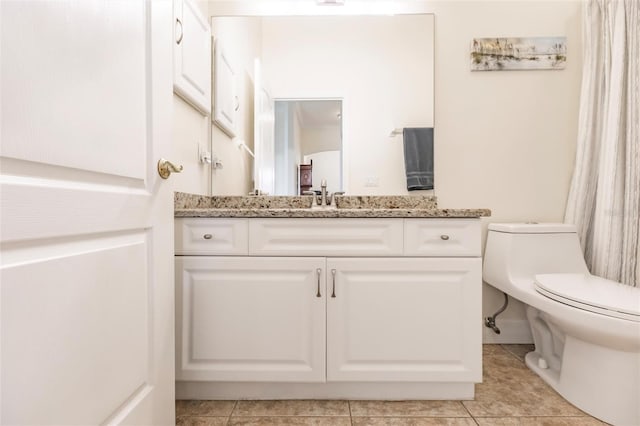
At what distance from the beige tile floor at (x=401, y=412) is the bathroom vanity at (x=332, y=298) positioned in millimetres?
118

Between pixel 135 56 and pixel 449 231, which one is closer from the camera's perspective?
pixel 135 56

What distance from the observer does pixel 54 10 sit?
1.98 feet

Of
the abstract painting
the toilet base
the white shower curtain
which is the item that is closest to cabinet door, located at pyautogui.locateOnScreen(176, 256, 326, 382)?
the toilet base

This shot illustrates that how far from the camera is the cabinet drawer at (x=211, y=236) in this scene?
1341 mm

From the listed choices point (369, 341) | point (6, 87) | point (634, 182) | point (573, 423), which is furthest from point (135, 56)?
point (634, 182)

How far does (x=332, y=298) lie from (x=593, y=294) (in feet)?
3.25

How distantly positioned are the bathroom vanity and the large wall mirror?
0.57m

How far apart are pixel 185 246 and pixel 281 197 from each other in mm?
640

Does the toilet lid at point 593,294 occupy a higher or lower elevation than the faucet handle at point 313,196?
lower

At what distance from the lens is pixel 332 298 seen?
1328mm

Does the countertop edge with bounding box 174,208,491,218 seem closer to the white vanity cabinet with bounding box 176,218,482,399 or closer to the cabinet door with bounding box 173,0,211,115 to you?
the white vanity cabinet with bounding box 176,218,482,399

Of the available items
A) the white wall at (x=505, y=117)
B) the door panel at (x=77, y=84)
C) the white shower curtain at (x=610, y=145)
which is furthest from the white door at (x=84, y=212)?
the white shower curtain at (x=610, y=145)

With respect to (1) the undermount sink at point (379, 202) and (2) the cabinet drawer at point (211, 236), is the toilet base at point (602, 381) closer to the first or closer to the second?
(1) the undermount sink at point (379, 202)

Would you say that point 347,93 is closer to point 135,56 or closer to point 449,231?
point 449,231
